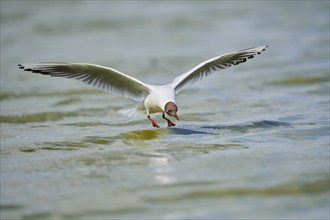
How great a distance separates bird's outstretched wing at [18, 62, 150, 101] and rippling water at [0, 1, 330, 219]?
1.76 feet

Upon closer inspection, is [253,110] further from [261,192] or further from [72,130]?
[261,192]

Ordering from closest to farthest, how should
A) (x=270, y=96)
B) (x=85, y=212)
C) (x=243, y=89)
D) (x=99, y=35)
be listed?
(x=85, y=212)
(x=270, y=96)
(x=243, y=89)
(x=99, y=35)

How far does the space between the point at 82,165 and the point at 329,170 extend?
2446 millimetres

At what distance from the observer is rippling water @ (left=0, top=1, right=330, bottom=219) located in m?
6.16

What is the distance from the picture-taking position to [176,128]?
9039mm

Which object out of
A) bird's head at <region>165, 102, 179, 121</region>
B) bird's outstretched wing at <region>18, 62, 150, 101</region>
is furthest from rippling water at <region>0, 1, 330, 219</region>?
bird's outstretched wing at <region>18, 62, 150, 101</region>

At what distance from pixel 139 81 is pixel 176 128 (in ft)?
2.78

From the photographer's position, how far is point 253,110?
10570 mm

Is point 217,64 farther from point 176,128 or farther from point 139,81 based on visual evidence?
point 139,81

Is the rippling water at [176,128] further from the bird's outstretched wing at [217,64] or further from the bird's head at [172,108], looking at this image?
the bird's outstretched wing at [217,64]

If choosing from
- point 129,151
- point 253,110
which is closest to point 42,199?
point 129,151

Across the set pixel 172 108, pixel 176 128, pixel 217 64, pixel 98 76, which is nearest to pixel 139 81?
pixel 98 76

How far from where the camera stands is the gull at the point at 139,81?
27.0ft

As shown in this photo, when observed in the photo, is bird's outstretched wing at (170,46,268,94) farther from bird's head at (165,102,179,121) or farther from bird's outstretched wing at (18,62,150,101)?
bird's head at (165,102,179,121)
